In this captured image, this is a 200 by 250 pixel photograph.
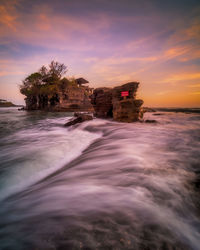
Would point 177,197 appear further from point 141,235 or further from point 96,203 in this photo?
point 96,203

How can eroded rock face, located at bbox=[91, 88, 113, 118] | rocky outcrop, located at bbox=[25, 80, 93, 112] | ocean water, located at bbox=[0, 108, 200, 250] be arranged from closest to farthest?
ocean water, located at bbox=[0, 108, 200, 250] → eroded rock face, located at bbox=[91, 88, 113, 118] → rocky outcrop, located at bbox=[25, 80, 93, 112]

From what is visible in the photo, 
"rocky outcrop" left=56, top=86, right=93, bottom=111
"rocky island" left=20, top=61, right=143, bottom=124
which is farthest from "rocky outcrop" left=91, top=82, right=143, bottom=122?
"rocky outcrop" left=56, top=86, right=93, bottom=111

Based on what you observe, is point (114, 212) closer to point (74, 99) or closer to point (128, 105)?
point (128, 105)

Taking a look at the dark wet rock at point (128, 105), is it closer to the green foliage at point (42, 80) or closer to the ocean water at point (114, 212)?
the ocean water at point (114, 212)

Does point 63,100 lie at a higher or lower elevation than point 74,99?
lower

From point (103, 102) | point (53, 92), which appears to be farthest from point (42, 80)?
point (103, 102)

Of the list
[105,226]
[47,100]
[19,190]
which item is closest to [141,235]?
[105,226]

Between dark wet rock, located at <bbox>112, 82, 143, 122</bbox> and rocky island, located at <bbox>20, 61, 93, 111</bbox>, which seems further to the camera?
rocky island, located at <bbox>20, 61, 93, 111</bbox>

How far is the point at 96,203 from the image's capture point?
1520 millimetres

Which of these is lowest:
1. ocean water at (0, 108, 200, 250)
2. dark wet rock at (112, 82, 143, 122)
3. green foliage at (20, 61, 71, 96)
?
ocean water at (0, 108, 200, 250)

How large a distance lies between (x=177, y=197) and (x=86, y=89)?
168 feet

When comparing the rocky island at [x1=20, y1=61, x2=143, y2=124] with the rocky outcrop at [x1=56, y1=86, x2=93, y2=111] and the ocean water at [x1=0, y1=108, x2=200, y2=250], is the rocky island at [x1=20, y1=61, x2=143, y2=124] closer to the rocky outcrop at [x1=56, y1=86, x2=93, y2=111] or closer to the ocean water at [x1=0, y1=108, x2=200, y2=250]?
the rocky outcrop at [x1=56, y1=86, x2=93, y2=111]

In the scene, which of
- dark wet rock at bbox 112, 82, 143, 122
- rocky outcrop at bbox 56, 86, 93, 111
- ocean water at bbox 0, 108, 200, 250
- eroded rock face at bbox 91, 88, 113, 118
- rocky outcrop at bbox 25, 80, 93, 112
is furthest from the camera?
rocky outcrop at bbox 56, 86, 93, 111

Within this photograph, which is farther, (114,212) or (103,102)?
(103,102)
